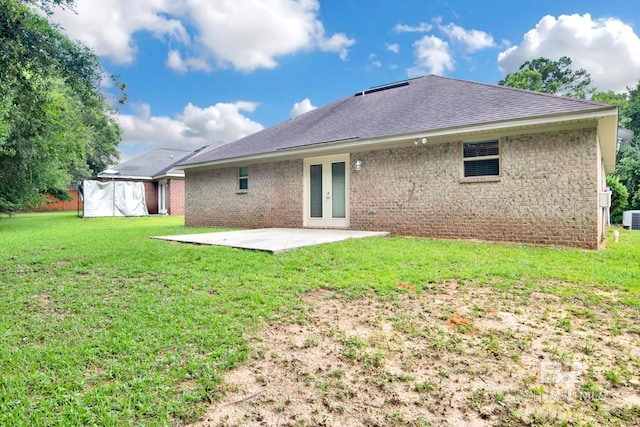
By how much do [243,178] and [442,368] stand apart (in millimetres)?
11899

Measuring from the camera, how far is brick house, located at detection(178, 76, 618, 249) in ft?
24.2

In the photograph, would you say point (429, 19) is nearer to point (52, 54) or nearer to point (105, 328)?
point (52, 54)

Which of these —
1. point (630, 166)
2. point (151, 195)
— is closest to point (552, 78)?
point (630, 166)

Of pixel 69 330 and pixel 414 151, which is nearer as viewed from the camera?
pixel 69 330

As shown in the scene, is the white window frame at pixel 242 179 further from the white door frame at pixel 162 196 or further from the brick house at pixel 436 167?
the white door frame at pixel 162 196

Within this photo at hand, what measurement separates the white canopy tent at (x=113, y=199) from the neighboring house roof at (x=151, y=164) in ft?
7.40

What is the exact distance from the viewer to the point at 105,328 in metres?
3.07

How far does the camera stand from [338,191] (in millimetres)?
11000

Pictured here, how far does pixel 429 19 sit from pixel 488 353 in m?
16.7

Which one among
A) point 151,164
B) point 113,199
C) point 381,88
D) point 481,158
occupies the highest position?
point 381,88

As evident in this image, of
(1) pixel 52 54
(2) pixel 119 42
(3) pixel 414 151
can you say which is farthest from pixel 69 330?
(2) pixel 119 42

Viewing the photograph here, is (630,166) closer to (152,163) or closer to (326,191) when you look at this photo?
(326,191)

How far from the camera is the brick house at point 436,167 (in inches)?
291

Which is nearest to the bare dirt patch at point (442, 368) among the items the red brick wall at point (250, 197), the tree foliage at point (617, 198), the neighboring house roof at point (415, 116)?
the neighboring house roof at point (415, 116)
